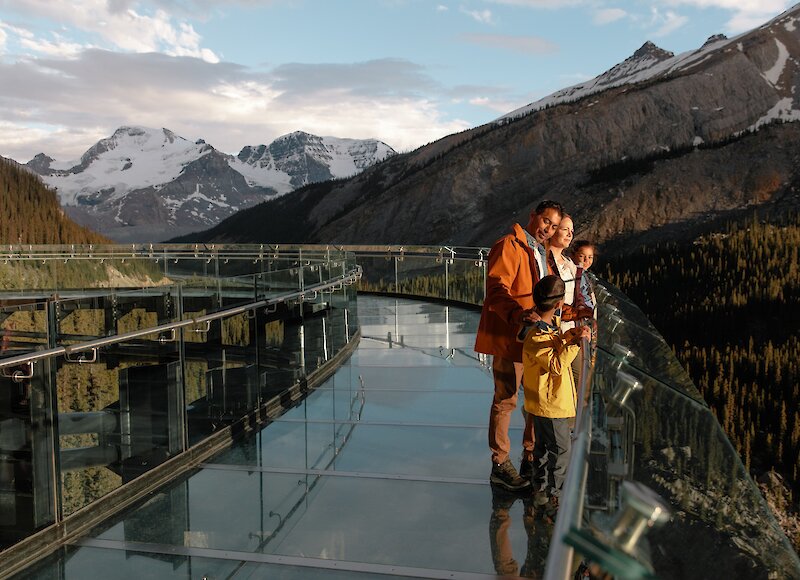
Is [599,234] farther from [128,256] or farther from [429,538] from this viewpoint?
[429,538]

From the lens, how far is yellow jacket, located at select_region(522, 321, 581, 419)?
168 inches

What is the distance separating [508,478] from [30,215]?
2742 inches

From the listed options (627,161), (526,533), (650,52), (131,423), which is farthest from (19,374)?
(650,52)

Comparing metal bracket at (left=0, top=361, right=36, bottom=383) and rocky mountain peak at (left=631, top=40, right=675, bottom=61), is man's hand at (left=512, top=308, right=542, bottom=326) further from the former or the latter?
rocky mountain peak at (left=631, top=40, right=675, bottom=61)

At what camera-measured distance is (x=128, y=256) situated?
25.8 meters

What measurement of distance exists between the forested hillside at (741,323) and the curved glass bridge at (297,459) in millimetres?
8204

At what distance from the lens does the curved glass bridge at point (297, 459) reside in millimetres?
3580

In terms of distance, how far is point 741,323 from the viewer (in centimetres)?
2234

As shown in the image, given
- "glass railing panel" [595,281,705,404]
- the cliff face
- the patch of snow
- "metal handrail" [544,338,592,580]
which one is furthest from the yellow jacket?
the patch of snow

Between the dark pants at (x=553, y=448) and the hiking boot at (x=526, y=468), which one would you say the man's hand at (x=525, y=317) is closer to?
the dark pants at (x=553, y=448)

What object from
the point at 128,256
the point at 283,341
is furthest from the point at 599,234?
the point at 283,341

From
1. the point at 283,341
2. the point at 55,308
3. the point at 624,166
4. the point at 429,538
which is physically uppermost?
the point at 624,166

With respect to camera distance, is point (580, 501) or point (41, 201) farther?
point (41, 201)

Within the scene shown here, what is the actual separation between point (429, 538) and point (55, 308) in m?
2.37
